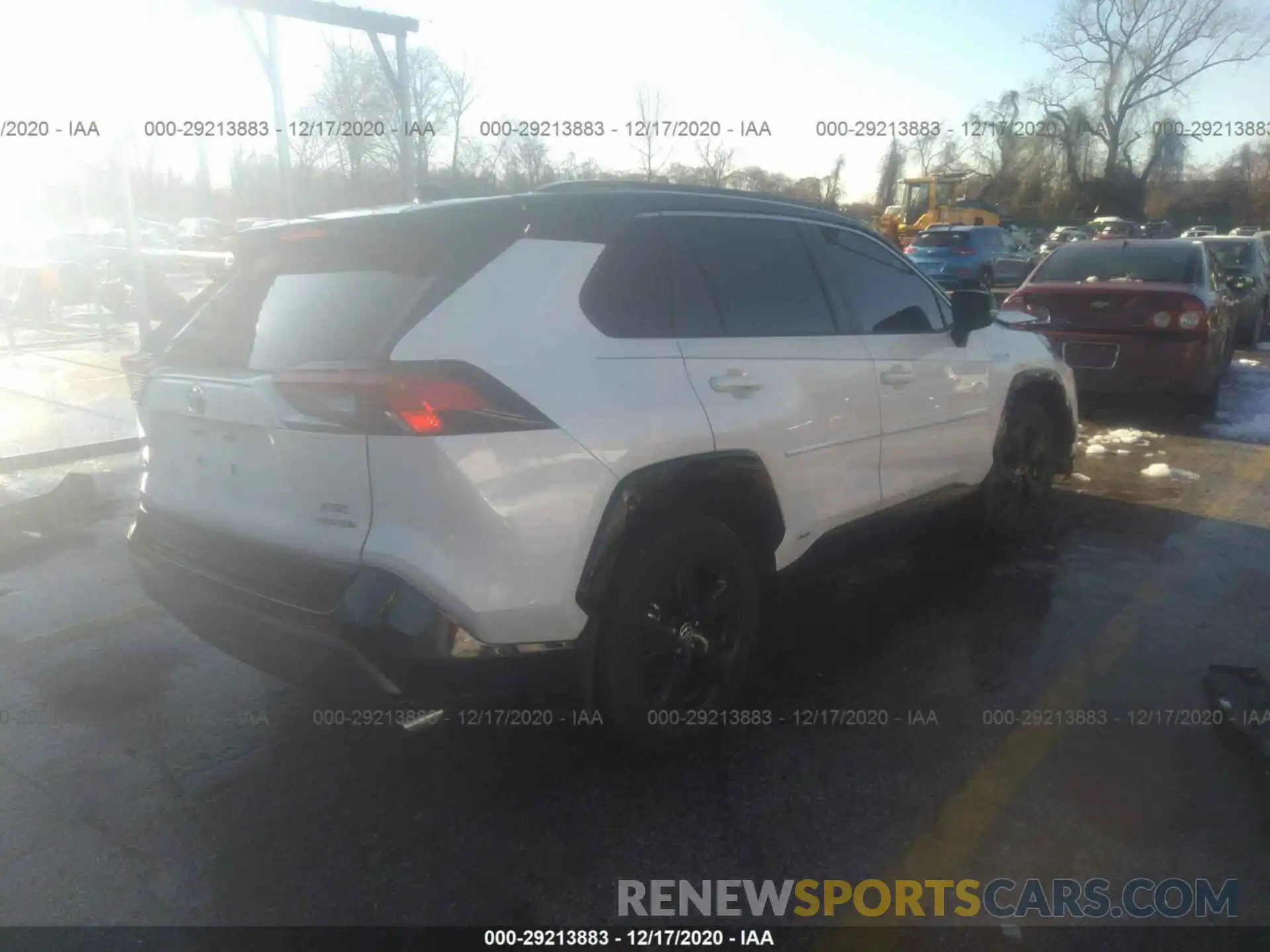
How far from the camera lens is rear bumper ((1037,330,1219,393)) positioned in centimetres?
775

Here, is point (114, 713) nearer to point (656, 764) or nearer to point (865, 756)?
point (656, 764)

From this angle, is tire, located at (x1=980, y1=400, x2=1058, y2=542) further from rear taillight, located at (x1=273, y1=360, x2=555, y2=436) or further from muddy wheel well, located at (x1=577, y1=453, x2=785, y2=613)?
rear taillight, located at (x1=273, y1=360, x2=555, y2=436)

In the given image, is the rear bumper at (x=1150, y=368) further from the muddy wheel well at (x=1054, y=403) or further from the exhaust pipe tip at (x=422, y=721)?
the exhaust pipe tip at (x=422, y=721)

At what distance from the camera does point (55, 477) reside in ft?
22.3

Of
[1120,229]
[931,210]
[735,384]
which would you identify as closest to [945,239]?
[931,210]

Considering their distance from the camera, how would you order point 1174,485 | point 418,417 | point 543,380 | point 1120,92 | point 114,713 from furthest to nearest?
1. point 1120,92
2. point 1174,485
3. point 114,713
4. point 543,380
5. point 418,417

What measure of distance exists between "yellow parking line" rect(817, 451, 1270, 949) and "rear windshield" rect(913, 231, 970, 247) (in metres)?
19.5

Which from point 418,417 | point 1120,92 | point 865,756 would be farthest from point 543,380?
point 1120,92

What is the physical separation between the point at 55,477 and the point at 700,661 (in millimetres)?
5724

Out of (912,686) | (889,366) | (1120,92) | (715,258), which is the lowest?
(912,686)

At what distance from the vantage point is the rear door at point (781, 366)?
311 centimetres

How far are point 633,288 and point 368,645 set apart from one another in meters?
1.33

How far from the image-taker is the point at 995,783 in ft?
9.86

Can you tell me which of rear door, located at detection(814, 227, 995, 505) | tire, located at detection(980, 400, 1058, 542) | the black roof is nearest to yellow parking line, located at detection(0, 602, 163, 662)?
the black roof
